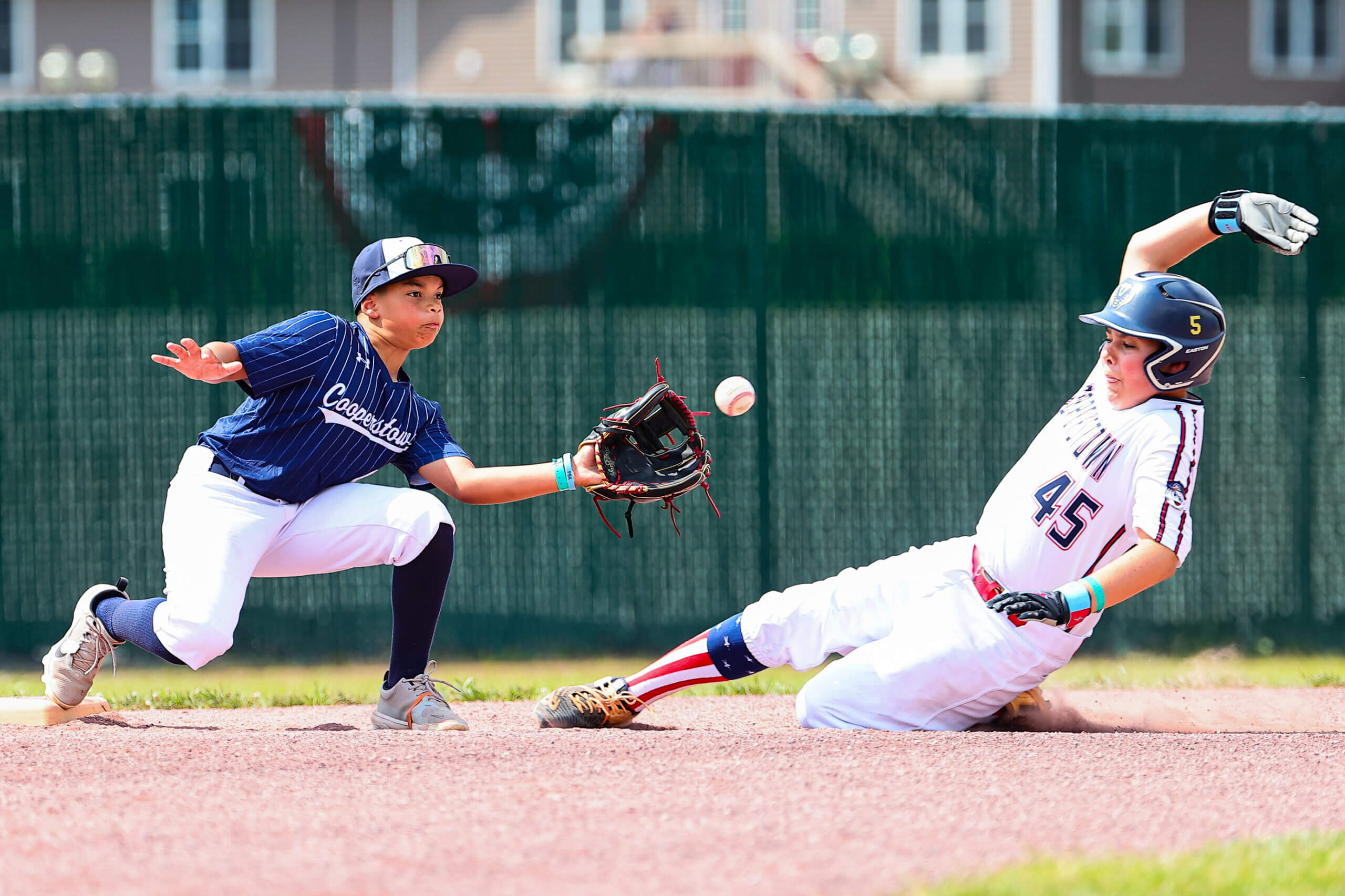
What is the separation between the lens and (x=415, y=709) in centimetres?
437

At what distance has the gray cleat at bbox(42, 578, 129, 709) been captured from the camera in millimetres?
4332

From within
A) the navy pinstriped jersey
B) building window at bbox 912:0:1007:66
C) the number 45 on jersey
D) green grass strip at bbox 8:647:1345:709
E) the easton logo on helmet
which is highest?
building window at bbox 912:0:1007:66

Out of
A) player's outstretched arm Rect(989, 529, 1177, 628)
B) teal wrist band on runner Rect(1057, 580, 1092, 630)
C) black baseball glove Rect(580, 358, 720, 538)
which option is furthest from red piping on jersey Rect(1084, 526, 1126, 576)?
black baseball glove Rect(580, 358, 720, 538)

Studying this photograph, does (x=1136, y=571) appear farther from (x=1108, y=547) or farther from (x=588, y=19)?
(x=588, y=19)

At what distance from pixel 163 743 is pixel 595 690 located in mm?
1247

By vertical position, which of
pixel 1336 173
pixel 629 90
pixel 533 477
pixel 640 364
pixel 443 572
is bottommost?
pixel 443 572

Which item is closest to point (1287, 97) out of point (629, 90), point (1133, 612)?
point (629, 90)

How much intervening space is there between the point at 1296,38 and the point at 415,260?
18.0 metres

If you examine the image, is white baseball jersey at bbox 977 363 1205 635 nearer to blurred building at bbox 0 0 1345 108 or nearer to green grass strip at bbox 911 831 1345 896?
green grass strip at bbox 911 831 1345 896

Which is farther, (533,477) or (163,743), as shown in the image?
(533,477)

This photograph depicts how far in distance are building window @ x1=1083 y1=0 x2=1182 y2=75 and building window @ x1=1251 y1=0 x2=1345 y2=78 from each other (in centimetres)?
122

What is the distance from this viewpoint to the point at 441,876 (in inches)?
101

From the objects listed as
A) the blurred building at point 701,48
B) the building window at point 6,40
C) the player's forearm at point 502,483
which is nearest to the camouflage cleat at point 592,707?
the player's forearm at point 502,483

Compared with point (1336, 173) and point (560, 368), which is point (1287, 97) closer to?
point (1336, 173)
